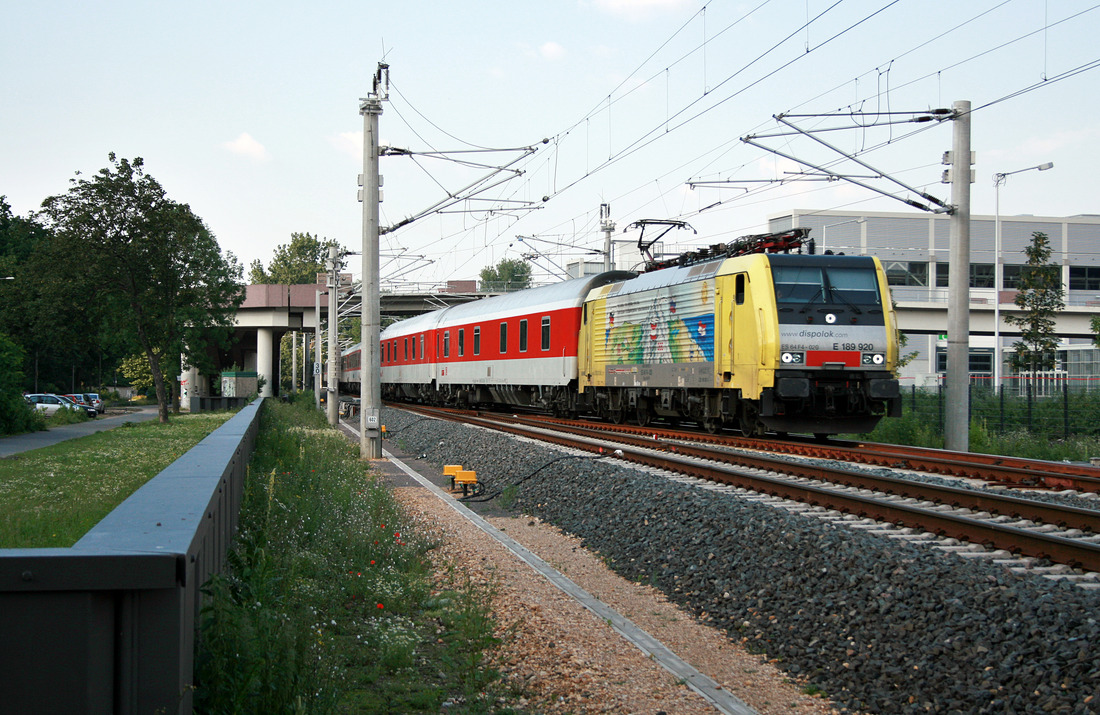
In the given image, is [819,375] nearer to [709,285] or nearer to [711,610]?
[709,285]

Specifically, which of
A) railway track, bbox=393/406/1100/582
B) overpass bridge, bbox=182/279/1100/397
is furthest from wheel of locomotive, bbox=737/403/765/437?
overpass bridge, bbox=182/279/1100/397

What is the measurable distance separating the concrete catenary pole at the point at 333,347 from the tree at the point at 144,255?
5.18 meters

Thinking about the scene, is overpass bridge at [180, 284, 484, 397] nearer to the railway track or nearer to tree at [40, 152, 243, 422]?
tree at [40, 152, 243, 422]

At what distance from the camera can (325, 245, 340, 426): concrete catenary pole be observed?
101 feet

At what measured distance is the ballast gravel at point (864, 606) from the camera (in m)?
5.01

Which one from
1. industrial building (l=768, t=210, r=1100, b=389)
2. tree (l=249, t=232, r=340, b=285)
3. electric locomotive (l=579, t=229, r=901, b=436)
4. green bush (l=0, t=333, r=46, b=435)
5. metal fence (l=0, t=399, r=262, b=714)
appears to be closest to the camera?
metal fence (l=0, t=399, r=262, b=714)

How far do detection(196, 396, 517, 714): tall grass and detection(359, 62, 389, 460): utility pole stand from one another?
827cm

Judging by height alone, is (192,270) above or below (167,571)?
above

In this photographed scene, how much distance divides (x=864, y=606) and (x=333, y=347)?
30181mm

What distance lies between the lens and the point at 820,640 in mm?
6289

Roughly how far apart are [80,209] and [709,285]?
26103 mm

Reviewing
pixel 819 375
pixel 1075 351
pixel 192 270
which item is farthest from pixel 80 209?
pixel 1075 351

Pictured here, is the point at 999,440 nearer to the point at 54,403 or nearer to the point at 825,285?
the point at 825,285

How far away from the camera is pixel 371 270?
19391mm
